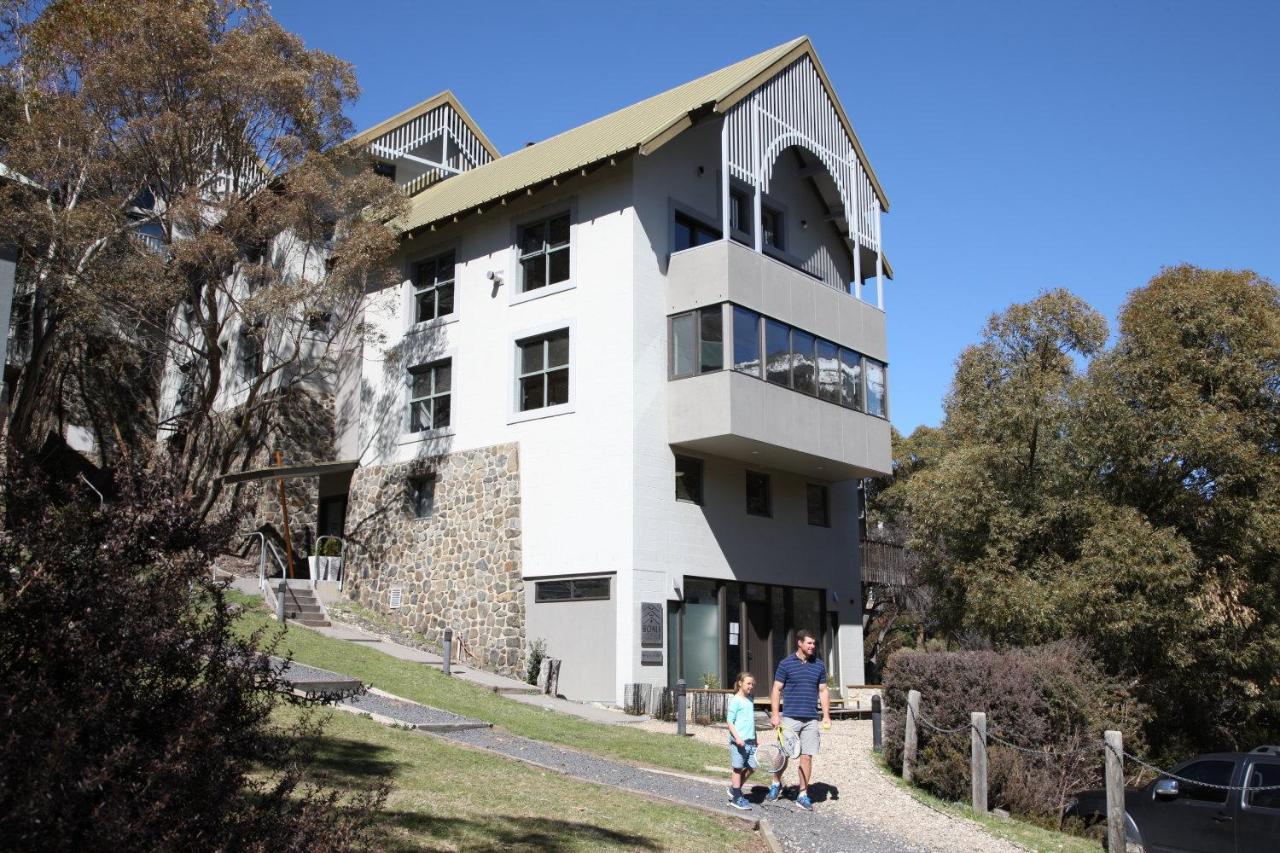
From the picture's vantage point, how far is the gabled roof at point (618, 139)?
22766 mm

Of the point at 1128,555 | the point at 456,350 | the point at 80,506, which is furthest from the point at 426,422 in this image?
the point at 80,506

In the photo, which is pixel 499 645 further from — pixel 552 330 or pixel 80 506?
pixel 80 506

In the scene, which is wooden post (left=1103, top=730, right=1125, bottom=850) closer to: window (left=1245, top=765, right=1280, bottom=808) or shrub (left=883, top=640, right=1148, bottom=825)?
window (left=1245, top=765, right=1280, bottom=808)

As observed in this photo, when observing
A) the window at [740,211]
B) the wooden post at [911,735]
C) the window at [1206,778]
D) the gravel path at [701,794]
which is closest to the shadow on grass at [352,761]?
the gravel path at [701,794]

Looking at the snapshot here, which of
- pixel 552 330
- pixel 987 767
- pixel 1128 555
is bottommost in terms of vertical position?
pixel 987 767

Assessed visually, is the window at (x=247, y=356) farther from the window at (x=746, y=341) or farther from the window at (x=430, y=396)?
the window at (x=746, y=341)

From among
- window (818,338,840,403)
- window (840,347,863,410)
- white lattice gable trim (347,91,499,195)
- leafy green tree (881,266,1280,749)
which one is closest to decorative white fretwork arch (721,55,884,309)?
window (840,347,863,410)

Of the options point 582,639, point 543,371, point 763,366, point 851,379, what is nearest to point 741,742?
point 582,639

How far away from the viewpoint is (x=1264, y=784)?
35.8ft

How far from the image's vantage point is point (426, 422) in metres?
26.4

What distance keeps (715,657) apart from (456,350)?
30.1ft

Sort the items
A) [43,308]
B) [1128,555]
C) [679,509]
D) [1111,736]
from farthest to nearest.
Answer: [43,308] < [679,509] < [1128,555] < [1111,736]

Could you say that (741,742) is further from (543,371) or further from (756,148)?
(756,148)

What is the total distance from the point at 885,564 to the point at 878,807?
64.0 feet
